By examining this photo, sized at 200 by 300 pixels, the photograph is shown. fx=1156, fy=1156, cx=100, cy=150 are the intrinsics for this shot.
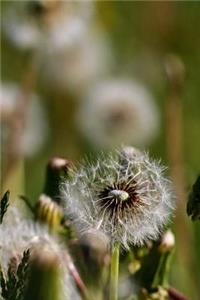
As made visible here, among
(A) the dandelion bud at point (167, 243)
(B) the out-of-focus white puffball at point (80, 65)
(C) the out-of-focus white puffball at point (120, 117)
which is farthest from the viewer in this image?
(B) the out-of-focus white puffball at point (80, 65)

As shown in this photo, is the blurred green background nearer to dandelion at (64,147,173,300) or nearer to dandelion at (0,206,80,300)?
dandelion at (0,206,80,300)

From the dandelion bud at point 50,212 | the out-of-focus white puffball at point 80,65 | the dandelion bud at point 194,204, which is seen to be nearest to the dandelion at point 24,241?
the dandelion bud at point 50,212

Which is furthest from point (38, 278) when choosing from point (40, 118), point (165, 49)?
point (165, 49)

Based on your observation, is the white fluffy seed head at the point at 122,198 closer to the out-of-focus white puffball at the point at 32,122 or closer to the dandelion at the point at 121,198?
the dandelion at the point at 121,198

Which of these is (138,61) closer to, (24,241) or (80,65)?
(80,65)

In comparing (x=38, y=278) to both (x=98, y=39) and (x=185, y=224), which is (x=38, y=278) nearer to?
(x=185, y=224)

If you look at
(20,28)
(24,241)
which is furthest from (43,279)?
(20,28)

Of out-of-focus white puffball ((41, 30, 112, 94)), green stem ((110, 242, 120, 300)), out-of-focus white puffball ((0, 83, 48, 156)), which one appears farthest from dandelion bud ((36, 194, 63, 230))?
out-of-focus white puffball ((41, 30, 112, 94))
